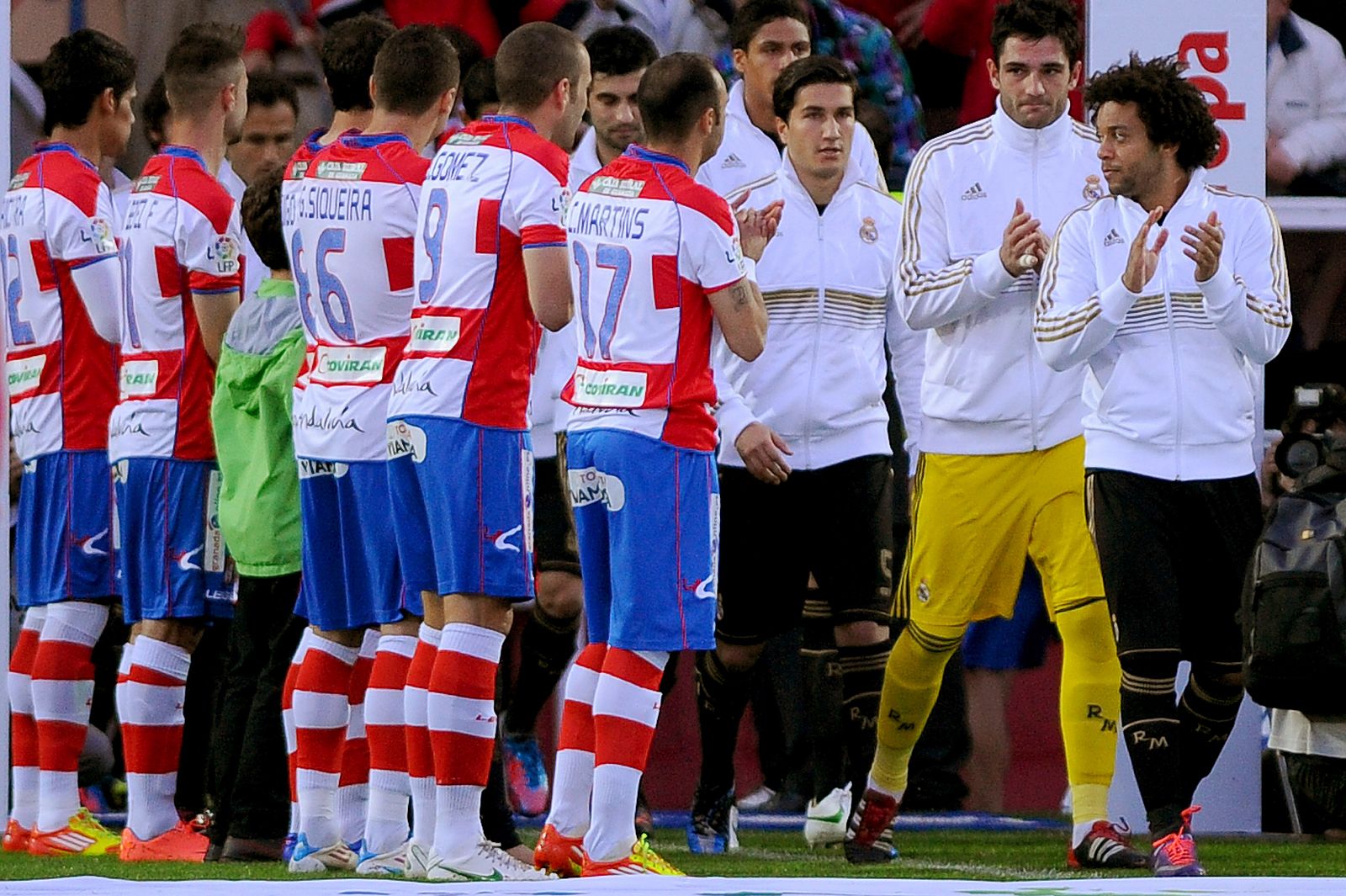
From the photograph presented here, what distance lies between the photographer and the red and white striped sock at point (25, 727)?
643cm

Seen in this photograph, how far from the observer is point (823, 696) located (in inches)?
268

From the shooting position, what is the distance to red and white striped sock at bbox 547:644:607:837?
5.38 metres

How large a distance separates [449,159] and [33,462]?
1944 millimetres

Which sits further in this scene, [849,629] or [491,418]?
[849,629]

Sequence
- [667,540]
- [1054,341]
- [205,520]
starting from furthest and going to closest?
[205,520], [1054,341], [667,540]

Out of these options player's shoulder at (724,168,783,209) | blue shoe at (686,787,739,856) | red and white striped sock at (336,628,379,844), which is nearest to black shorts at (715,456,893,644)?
blue shoe at (686,787,739,856)

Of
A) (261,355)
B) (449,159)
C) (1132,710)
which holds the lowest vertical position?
(1132,710)

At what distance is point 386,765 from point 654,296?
1322mm

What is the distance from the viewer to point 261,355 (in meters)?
5.85

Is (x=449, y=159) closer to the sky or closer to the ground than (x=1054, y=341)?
closer to the sky

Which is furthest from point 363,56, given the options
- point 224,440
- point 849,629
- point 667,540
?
point 849,629

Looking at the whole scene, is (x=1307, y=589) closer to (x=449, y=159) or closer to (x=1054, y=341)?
(x=1054, y=341)

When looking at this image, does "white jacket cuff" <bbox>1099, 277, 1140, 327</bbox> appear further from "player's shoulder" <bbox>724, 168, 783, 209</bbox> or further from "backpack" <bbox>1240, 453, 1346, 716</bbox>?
"player's shoulder" <bbox>724, 168, 783, 209</bbox>

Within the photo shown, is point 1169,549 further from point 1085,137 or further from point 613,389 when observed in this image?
point 613,389
